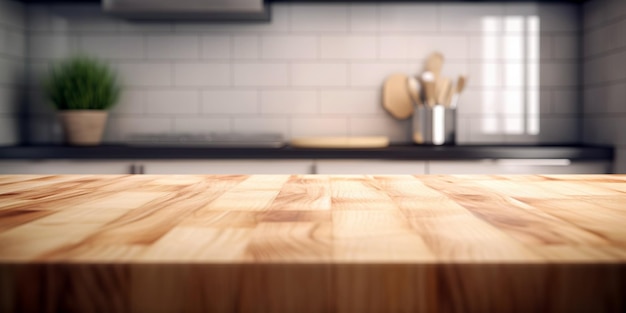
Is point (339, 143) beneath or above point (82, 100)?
beneath

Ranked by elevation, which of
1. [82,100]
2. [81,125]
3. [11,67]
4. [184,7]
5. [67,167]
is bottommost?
[67,167]

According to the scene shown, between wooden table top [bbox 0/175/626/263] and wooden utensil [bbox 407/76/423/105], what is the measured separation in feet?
5.47

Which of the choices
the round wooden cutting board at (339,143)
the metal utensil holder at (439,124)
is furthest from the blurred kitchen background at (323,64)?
the round wooden cutting board at (339,143)

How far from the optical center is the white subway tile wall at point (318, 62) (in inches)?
103

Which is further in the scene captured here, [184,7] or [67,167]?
[184,7]

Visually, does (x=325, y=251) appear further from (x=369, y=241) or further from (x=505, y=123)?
(x=505, y=123)

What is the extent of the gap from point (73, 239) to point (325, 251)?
0.19 m

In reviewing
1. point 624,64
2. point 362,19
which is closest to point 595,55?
point 624,64

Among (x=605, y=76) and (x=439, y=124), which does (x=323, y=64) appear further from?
(x=605, y=76)

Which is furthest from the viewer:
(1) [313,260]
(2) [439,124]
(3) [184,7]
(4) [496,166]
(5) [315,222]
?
(2) [439,124]

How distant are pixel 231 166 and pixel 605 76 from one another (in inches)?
60.6

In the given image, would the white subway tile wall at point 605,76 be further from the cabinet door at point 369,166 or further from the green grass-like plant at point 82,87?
the green grass-like plant at point 82,87

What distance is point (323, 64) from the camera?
263 centimetres

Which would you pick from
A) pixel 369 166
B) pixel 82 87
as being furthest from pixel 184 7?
pixel 369 166
